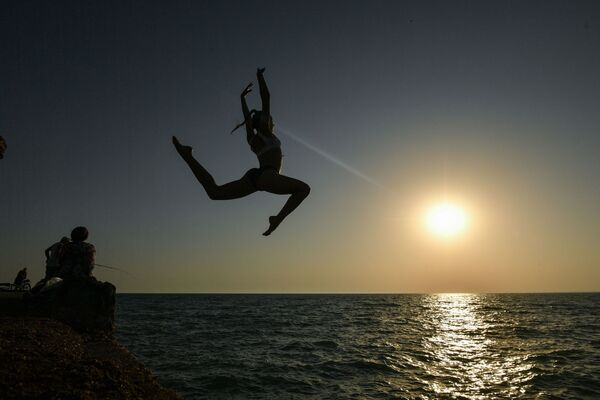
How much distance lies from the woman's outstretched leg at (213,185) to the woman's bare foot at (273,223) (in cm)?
45

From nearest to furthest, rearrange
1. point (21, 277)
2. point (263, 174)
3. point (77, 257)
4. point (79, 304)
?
point (263, 174) → point (79, 304) → point (77, 257) → point (21, 277)

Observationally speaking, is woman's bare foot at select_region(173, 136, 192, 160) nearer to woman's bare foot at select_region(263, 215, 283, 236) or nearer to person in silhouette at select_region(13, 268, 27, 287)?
woman's bare foot at select_region(263, 215, 283, 236)

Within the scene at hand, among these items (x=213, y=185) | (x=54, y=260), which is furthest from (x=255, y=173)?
(x=54, y=260)

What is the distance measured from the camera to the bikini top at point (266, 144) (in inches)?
198

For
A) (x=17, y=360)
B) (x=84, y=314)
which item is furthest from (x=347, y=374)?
(x=17, y=360)

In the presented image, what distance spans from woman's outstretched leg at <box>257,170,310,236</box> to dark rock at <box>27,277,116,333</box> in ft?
12.6

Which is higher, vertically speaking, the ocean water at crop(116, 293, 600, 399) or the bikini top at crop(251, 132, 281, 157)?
the bikini top at crop(251, 132, 281, 157)

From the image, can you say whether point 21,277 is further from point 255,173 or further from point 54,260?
point 255,173

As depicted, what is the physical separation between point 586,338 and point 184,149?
96.0 ft

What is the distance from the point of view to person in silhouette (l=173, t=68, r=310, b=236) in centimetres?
491

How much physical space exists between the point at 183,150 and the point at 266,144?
1220 millimetres

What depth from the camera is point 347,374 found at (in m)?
14.8

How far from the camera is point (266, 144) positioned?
508 cm

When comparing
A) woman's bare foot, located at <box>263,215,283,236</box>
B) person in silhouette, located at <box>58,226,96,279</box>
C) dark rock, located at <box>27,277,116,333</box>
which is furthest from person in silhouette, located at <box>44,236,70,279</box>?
woman's bare foot, located at <box>263,215,283,236</box>
